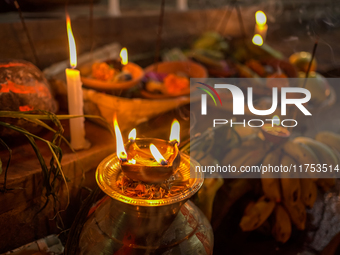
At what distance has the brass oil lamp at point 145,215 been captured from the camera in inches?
27.1

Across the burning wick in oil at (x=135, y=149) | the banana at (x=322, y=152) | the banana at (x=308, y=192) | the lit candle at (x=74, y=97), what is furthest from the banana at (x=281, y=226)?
the lit candle at (x=74, y=97)

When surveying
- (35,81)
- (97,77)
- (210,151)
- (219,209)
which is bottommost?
(219,209)

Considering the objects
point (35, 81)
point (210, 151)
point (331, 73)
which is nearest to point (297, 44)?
point (331, 73)

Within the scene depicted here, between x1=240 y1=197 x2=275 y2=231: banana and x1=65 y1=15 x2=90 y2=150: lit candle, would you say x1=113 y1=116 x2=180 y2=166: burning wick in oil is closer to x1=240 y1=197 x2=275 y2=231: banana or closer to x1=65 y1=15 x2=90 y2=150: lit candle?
x1=65 y1=15 x2=90 y2=150: lit candle

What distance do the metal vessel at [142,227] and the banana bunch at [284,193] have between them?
0.47 metres

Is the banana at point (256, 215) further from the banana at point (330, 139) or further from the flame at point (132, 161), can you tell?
the flame at point (132, 161)

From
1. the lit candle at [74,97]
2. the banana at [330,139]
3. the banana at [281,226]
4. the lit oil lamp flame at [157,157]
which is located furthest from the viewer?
the banana at [330,139]

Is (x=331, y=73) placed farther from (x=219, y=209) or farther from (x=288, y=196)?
(x=219, y=209)

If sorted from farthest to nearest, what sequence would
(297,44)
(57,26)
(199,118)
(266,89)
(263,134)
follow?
(297,44) → (57,26) → (266,89) → (199,118) → (263,134)

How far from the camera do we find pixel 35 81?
3.66 feet

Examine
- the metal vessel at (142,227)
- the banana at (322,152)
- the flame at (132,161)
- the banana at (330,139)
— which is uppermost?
the flame at (132,161)

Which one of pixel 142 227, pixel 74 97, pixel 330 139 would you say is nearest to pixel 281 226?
pixel 330 139

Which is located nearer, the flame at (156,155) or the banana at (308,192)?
the flame at (156,155)

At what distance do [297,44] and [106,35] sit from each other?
246 cm
